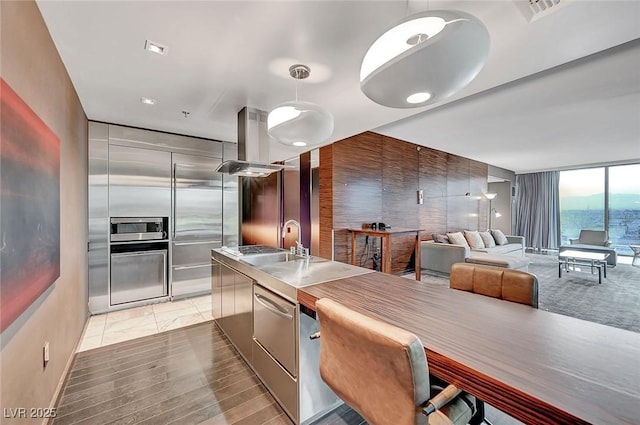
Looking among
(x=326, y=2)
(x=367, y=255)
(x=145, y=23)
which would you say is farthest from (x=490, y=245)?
(x=145, y=23)

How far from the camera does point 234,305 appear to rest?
8.21 ft

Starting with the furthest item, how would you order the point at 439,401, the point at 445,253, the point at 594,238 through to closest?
the point at 594,238
the point at 445,253
the point at 439,401

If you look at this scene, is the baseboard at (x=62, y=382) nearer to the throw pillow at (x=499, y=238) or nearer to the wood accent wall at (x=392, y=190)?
the wood accent wall at (x=392, y=190)

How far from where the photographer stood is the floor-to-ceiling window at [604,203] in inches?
281

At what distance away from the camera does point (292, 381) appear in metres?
1.66

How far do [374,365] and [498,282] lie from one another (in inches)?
41.1

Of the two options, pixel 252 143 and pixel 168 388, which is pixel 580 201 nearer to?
pixel 252 143

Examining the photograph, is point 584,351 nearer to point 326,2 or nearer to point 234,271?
point 326,2

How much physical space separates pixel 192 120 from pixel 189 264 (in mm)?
2198

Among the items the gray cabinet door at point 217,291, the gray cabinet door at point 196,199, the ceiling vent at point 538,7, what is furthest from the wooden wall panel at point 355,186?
the ceiling vent at point 538,7

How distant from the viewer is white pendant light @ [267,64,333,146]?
5.51ft

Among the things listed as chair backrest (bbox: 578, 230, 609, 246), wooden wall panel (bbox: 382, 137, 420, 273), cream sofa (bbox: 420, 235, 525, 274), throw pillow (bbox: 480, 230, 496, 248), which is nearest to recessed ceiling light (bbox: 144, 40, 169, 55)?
wooden wall panel (bbox: 382, 137, 420, 273)

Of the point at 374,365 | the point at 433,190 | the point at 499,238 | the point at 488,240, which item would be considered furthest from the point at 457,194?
the point at 374,365

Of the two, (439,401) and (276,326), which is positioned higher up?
(439,401)
